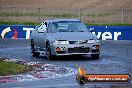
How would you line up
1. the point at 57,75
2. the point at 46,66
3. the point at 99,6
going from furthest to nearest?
1. the point at 99,6
2. the point at 46,66
3. the point at 57,75

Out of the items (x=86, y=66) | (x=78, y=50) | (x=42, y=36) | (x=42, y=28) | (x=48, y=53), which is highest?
(x=42, y=28)

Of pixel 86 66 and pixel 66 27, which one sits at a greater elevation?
Answer: pixel 66 27

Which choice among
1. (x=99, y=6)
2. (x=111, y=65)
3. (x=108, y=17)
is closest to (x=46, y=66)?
(x=111, y=65)

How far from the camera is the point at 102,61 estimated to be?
21.3 metres

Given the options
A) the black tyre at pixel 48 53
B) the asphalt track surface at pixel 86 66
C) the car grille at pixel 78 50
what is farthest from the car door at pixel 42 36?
the car grille at pixel 78 50

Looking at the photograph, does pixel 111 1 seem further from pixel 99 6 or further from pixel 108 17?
pixel 108 17

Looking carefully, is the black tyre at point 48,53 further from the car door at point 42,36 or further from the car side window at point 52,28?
the car side window at point 52,28

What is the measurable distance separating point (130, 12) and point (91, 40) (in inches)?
1792

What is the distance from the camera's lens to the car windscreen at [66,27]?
22.8 meters

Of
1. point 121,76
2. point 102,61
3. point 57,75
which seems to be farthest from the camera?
point 102,61

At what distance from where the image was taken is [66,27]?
75.2 feet

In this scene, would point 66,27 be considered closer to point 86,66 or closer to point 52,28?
point 52,28

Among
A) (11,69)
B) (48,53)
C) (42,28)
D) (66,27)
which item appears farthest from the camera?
(42,28)

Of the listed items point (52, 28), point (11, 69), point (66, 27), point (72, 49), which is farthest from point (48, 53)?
point (11, 69)
